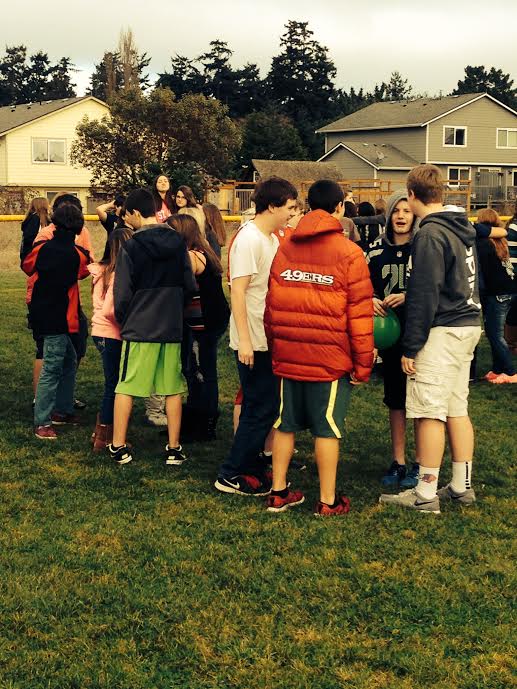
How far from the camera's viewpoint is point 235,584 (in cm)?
475

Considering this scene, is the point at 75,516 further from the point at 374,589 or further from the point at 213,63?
the point at 213,63

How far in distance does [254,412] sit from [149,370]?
931mm

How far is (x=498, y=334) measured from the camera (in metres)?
10.2

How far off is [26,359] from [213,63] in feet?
296

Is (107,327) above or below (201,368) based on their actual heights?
above

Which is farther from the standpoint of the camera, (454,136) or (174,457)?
(454,136)

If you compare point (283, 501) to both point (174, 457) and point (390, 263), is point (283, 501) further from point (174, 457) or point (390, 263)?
point (390, 263)

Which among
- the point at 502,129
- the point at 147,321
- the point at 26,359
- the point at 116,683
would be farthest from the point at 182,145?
Answer: the point at 116,683

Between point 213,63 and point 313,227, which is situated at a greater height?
point 213,63

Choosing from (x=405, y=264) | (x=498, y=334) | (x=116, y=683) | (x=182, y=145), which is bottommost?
(x=116, y=683)

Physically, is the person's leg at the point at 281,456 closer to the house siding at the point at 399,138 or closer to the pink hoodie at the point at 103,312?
the pink hoodie at the point at 103,312

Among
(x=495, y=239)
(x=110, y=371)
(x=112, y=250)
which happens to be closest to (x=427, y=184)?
(x=112, y=250)

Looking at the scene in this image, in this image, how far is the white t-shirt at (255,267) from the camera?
588 cm

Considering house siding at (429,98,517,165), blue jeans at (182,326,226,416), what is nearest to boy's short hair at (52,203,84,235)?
blue jeans at (182,326,226,416)
